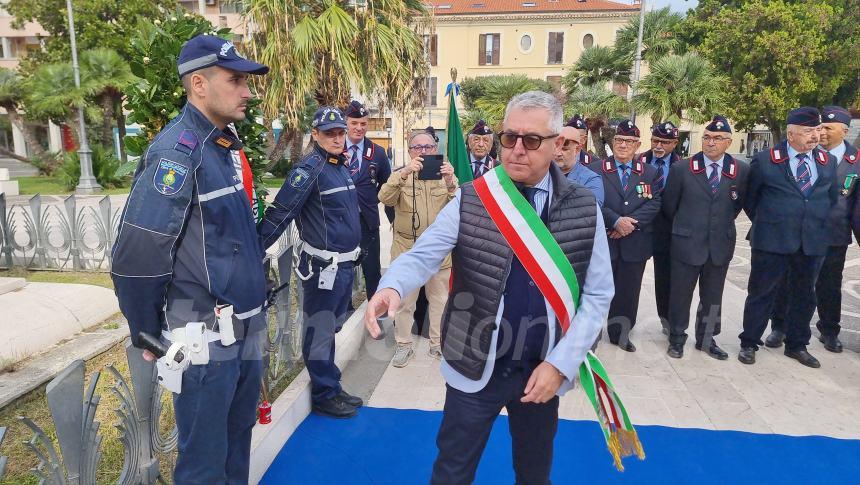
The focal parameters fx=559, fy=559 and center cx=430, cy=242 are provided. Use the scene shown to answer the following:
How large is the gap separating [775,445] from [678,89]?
15980 mm

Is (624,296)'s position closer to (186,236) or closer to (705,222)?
(705,222)

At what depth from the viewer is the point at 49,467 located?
1.85m

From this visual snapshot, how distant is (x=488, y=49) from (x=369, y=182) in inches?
1754

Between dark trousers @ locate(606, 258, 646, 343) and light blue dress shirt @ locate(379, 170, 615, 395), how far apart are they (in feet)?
10.2

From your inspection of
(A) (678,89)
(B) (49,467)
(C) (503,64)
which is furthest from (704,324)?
(C) (503,64)

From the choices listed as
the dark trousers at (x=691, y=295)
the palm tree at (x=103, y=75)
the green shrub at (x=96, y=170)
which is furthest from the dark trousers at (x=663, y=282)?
the palm tree at (x=103, y=75)

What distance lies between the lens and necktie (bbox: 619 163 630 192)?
4.98 metres

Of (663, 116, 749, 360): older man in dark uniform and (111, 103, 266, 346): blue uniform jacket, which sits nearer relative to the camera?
(111, 103, 266, 346): blue uniform jacket

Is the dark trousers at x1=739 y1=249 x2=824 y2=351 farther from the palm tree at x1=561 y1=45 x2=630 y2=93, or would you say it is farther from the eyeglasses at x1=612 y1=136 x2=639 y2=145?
the palm tree at x1=561 y1=45 x2=630 y2=93

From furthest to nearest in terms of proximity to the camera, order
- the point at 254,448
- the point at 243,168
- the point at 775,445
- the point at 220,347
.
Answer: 1. the point at 775,445
2. the point at 254,448
3. the point at 243,168
4. the point at 220,347

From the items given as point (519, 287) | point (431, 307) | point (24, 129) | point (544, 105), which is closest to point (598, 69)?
point (431, 307)

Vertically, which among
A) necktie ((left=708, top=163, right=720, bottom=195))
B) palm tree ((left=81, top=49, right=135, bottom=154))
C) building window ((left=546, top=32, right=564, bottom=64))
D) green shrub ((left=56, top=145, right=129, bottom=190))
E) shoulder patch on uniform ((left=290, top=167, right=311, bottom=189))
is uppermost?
building window ((left=546, top=32, right=564, bottom=64))

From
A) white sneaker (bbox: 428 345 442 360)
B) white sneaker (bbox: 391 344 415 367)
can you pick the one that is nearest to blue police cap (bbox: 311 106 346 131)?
white sneaker (bbox: 391 344 415 367)

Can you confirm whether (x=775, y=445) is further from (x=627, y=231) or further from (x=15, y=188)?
(x=15, y=188)
